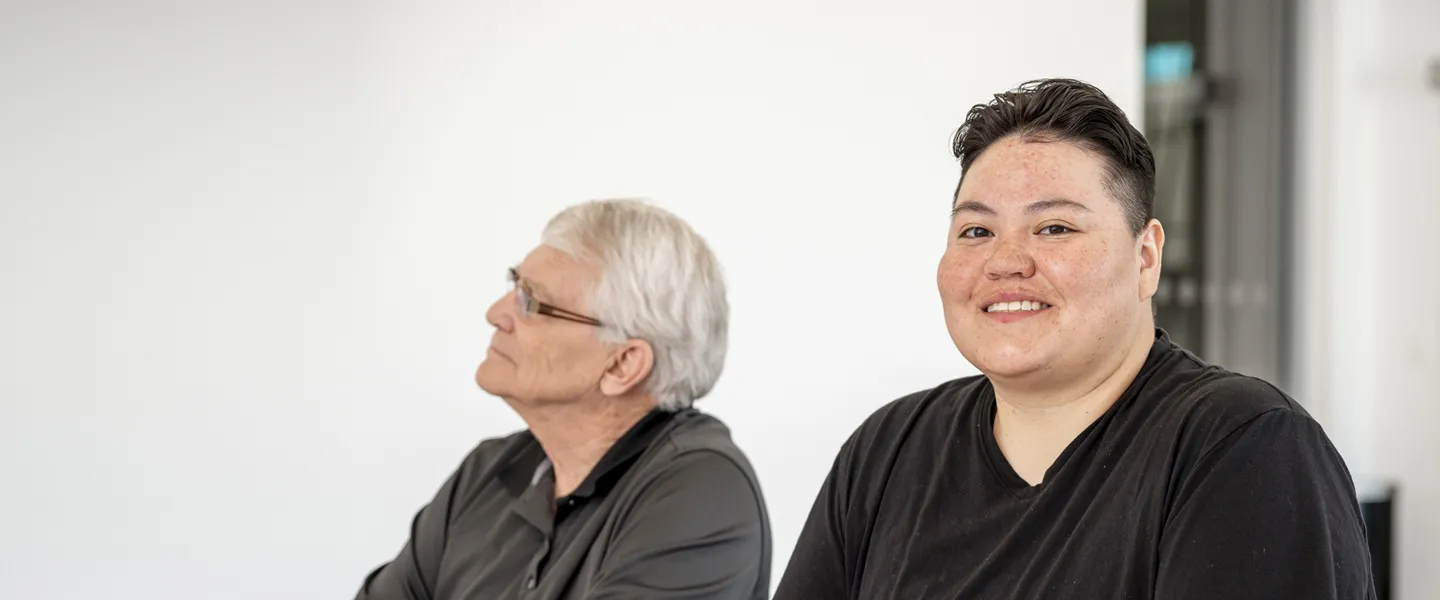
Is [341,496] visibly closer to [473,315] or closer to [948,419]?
[473,315]

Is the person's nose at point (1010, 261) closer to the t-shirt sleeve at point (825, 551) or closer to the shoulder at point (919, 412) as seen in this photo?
the shoulder at point (919, 412)

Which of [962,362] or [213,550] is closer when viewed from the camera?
[213,550]

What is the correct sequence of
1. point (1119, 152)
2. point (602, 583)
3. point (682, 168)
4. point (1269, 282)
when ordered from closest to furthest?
point (1119, 152) → point (602, 583) → point (682, 168) → point (1269, 282)

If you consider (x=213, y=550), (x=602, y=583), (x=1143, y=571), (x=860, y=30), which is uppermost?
(x=860, y=30)

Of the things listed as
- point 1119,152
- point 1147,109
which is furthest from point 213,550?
point 1147,109

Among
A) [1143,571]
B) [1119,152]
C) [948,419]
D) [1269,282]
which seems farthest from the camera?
[1269,282]

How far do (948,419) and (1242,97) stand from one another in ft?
8.71

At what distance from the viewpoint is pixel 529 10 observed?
3168 millimetres

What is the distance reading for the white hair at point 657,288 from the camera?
7.07 ft

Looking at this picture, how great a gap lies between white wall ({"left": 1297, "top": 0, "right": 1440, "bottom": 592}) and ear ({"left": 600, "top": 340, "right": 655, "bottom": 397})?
2.15 metres

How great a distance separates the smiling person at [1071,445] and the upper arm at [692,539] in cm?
27

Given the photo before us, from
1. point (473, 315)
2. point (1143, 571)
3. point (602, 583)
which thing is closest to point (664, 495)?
point (602, 583)

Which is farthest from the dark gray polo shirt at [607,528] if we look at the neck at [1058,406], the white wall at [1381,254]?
the white wall at [1381,254]

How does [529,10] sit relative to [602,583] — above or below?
above
